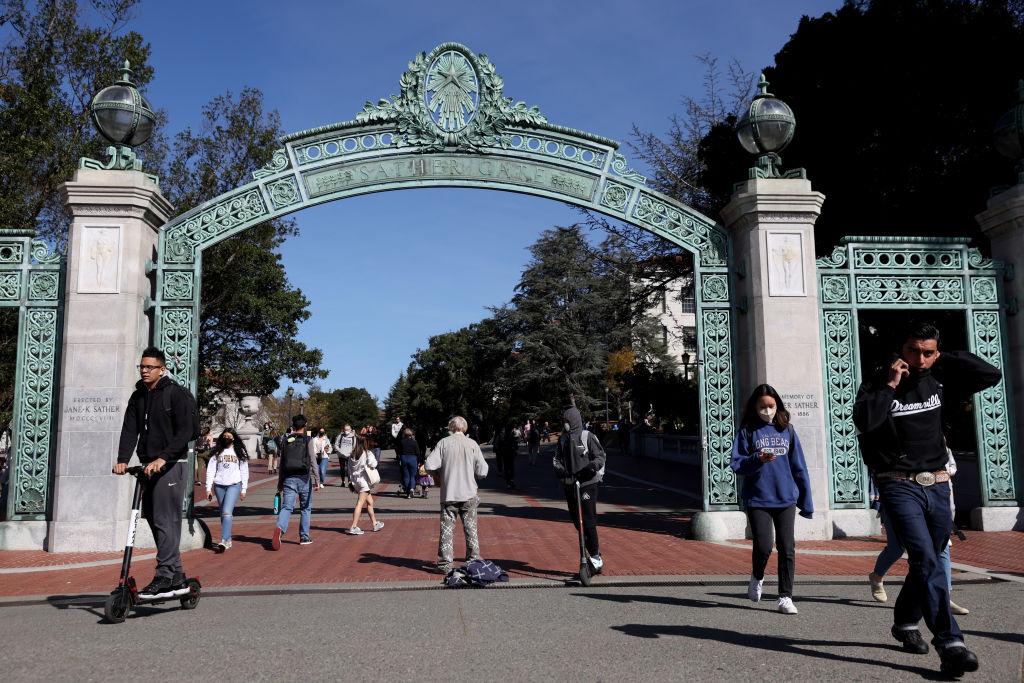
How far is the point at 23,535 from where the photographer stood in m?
9.97

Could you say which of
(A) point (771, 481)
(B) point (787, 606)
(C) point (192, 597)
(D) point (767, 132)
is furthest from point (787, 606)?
(D) point (767, 132)

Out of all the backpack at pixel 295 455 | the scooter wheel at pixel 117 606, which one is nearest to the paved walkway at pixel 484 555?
the backpack at pixel 295 455

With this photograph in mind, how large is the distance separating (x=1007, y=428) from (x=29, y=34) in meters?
18.7

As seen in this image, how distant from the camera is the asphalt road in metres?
4.59

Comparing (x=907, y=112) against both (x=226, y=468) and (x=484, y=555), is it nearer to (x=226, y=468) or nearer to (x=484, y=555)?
(x=484, y=555)

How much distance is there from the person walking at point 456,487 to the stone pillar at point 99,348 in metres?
4.18

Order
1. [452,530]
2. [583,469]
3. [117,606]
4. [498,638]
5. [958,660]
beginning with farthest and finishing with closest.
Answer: [452,530]
[583,469]
[117,606]
[498,638]
[958,660]

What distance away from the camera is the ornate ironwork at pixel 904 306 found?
1071 centimetres

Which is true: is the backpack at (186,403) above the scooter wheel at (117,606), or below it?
above

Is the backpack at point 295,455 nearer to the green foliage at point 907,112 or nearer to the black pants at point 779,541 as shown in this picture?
the black pants at point 779,541

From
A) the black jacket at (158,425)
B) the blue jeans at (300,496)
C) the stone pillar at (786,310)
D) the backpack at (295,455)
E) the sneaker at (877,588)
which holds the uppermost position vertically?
the stone pillar at (786,310)

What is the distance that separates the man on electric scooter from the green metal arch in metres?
4.95

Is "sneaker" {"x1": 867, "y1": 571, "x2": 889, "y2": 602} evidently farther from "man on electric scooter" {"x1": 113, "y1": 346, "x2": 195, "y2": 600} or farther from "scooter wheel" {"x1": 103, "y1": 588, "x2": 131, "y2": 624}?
"scooter wheel" {"x1": 103, "y1": 588, "x2": 131, "y2": 624}

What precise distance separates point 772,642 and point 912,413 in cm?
168
